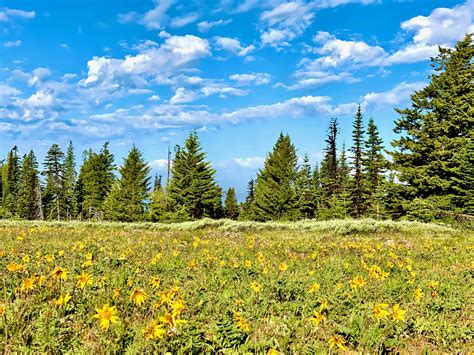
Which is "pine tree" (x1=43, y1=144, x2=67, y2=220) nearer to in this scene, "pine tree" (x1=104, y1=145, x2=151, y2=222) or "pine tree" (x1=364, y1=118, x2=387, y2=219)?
"pine tree" (x1=104, y1=145, x2=151, y2=222)

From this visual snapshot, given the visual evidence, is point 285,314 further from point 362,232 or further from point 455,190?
point 455,190

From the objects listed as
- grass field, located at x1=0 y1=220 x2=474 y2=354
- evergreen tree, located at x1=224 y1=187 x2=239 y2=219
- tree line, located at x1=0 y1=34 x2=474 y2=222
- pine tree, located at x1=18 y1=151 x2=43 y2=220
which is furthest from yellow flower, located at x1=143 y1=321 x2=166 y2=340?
pine tree, located at x1=18 y1=151 x2=43 y2=220

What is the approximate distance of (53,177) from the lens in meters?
68.8

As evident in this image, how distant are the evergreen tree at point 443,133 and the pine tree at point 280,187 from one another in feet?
42.4

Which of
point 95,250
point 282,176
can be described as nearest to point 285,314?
point 95,250

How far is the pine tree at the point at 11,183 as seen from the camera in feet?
229

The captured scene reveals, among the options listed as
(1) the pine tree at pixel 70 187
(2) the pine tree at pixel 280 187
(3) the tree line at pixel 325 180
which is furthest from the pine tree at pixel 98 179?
(2) the pine tree at pixel 280 187

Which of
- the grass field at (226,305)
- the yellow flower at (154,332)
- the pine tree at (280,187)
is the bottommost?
the grass field at (226,305)

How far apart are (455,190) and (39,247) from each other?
31.3m

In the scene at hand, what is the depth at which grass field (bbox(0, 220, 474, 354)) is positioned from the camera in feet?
11.9

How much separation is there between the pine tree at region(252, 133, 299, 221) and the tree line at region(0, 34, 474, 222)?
4.7 inches

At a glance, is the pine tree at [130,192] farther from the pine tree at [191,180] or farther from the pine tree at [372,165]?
the pine tree at [372,165]

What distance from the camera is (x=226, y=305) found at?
508cm

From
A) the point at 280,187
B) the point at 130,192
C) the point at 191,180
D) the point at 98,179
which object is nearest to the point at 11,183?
the point at 98,179
